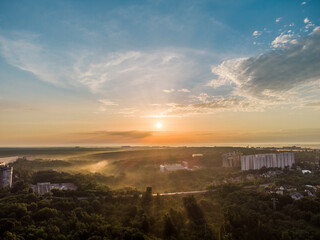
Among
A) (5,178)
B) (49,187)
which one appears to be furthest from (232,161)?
(5,178)

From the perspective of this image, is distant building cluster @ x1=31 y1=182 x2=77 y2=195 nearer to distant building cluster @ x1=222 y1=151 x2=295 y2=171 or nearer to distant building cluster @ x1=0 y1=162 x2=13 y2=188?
distant building cluster @ x1=0 y1=162 x2=13 y2=188

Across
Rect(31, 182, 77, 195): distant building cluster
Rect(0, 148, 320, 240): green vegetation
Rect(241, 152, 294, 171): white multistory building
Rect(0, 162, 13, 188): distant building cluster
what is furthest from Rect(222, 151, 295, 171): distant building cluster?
Rect(0, 162, 13, 188): distant building cluster

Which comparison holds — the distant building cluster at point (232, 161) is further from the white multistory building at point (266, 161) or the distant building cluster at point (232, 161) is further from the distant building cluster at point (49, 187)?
the distant building cluster at point (49, 187)

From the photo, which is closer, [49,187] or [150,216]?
[150,216]

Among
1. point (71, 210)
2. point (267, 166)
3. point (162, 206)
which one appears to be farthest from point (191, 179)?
point (71, 210)

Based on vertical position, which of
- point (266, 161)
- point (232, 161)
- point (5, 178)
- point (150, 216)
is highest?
point (5, 178)

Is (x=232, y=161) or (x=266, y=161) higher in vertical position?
(x=266, y=161)

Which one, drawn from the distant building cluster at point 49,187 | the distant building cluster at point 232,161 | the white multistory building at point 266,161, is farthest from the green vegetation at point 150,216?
the distant building cluster at point 232,161

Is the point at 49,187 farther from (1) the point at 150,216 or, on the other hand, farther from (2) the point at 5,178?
(1) the point at 150,216

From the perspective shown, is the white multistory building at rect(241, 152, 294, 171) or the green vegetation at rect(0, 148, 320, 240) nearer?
the green vegetation at rect(0, 148, 320, 240)
